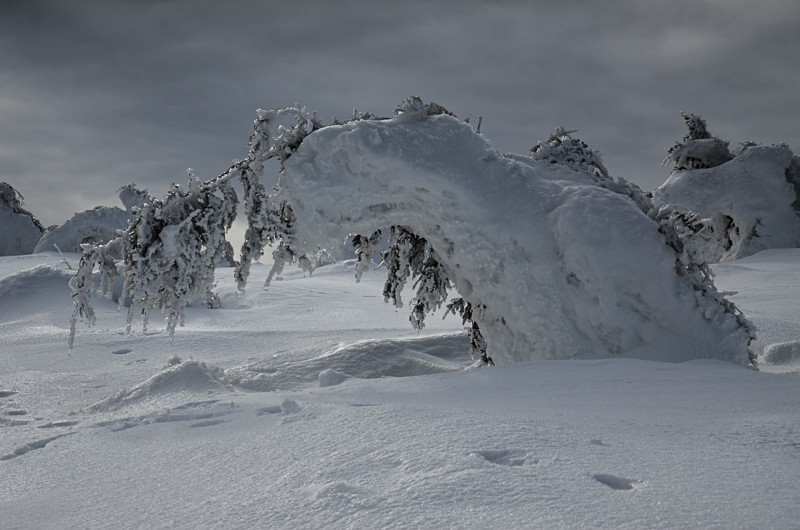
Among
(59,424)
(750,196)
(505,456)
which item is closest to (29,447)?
(59,424)

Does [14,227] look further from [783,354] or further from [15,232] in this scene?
[783,354]

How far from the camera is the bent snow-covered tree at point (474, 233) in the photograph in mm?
4426

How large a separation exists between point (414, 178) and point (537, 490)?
332cm

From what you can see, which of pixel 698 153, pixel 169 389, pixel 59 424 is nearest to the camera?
pixel 59 424

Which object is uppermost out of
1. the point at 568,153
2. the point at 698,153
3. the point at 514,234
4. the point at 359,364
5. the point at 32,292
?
the point at 698,153

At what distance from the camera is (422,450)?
2.15 meters

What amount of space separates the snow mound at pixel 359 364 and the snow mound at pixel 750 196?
9.29m

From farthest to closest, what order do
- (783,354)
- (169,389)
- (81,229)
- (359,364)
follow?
(81,229)
(359,364)
(783,354)
(169,389)

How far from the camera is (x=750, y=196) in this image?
1410 cm

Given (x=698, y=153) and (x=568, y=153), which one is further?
(x=698, y=153)

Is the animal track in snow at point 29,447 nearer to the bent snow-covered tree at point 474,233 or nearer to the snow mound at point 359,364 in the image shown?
the bent snow-covered tree at point 474,233

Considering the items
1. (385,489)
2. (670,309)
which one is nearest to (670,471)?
(385,489)

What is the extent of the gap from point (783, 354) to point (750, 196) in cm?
1027

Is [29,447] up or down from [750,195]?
down
